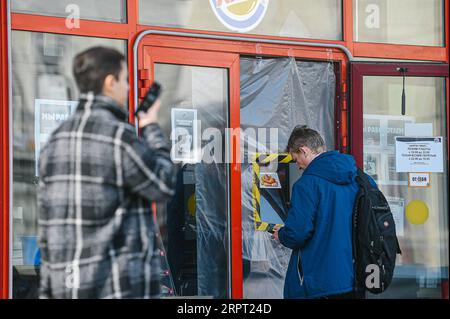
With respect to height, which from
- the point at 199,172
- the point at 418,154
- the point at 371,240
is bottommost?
the point at 371,240

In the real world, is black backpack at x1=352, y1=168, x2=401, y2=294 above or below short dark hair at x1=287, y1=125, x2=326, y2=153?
below

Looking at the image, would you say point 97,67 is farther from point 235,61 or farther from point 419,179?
point 419,179

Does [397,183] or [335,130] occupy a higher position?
[335,130]

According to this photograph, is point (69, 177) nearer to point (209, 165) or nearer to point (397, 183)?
point (209, 165)

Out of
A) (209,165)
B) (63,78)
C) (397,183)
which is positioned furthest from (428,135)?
(63,78)

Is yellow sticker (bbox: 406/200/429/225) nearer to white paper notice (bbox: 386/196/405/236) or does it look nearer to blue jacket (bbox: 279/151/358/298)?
white paper notice (bbox: 386/196/405/236)

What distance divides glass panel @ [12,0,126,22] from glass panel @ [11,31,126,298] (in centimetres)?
15

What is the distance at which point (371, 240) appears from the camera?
169 inches

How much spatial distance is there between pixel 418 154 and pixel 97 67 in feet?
12.0

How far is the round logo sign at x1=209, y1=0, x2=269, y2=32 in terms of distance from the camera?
560cm

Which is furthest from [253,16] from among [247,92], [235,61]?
[247,92]

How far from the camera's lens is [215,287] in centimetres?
560

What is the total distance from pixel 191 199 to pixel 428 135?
2.02m

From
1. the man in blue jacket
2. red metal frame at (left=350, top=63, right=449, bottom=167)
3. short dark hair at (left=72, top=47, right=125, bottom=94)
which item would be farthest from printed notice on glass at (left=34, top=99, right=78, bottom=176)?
red metal frame at (left=350, top=63, right=449, bottom=167)
